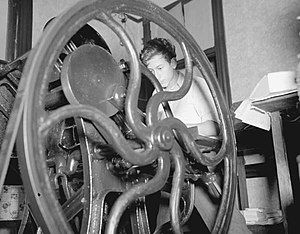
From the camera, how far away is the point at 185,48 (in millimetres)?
1103

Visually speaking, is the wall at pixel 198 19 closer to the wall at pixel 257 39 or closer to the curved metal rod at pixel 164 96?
the wall at pixel 257 39

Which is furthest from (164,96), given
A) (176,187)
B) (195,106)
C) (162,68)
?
(162,68)

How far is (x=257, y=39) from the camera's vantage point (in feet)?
10.5

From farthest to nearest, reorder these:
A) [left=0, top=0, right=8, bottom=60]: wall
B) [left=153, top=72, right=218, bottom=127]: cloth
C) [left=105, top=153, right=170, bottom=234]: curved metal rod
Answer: [left=0, top=0, right=8, bottom=60]: wall → [left=153, top=72, right=218, bottom=127]: cloth → [left=105, top=153, right=170, bottom=234]: curved metal rod

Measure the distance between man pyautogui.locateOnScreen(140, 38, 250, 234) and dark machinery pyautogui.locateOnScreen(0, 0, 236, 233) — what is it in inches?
8.8

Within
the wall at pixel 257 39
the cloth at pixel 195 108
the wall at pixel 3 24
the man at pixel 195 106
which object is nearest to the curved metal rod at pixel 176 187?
the man at pixel 195 106

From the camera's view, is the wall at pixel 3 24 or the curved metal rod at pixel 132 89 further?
the wall at pixel 3 24

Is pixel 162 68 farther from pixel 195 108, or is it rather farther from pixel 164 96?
pixel 164 96

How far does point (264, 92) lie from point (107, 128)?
1.04m

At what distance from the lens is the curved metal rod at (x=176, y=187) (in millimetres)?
940

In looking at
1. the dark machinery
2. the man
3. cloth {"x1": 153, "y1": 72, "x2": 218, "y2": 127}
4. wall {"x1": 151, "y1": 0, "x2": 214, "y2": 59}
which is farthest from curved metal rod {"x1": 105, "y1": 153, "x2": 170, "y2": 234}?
wall {"x1": 151, "y1": 0, "x2": 214, "y2": 59}

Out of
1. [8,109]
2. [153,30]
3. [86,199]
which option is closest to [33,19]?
[153,30]

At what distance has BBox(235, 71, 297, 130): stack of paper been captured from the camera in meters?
1.59

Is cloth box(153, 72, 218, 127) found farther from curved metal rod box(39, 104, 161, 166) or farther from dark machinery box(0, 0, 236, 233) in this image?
curved metal rod box(39, 104, 161, 166)
